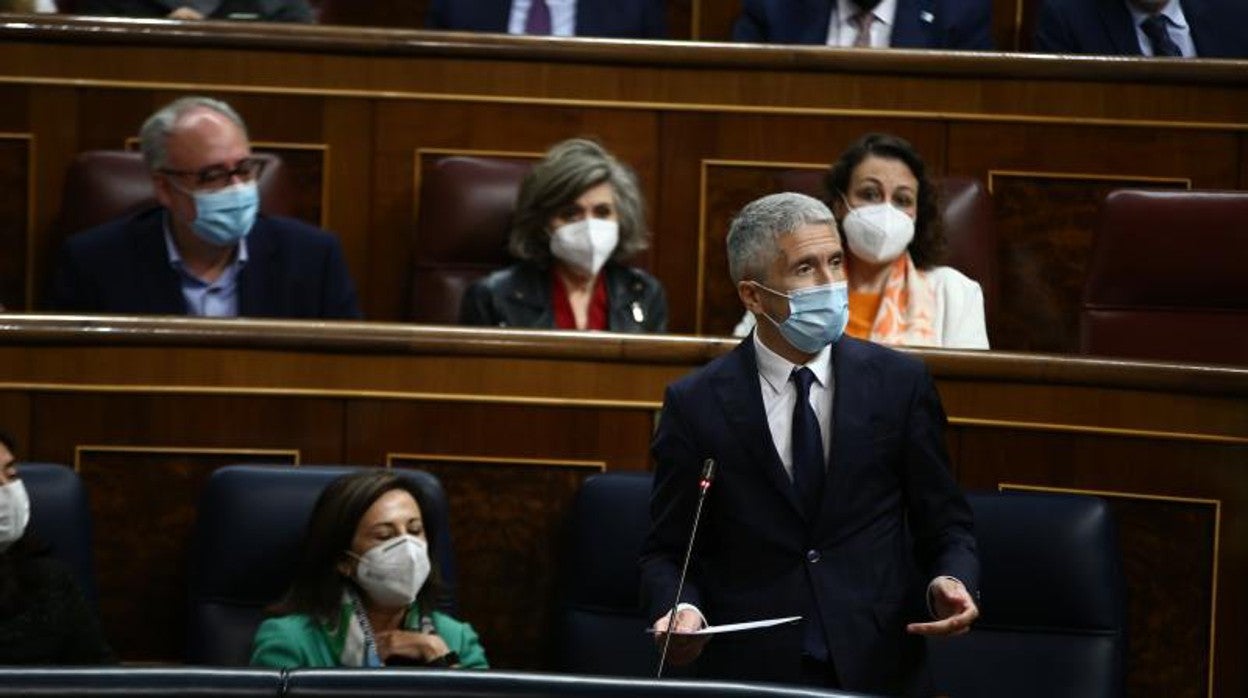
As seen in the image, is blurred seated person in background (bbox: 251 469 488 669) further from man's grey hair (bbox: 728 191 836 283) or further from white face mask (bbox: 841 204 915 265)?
white face mask (bbox: 841 204 915 265)

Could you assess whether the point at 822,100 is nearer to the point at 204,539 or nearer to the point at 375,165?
the point at 375,165

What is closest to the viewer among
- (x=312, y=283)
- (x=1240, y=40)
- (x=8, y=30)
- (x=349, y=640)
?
(x=349, y=640)

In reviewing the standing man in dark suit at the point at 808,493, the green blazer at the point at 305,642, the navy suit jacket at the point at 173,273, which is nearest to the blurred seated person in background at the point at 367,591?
the green blazer at the point at 305,642

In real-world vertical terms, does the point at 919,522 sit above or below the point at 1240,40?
below

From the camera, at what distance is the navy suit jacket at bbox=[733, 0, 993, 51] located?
7.86 ft

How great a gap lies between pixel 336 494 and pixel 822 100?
31.9 inches

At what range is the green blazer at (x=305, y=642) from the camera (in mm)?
1609

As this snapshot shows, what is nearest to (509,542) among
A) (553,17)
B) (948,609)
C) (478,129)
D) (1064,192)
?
(948,609)

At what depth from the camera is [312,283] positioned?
6.92 ft

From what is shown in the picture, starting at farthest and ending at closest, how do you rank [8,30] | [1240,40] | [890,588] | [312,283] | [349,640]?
[1240,40] < [8,30] < [312,283] < [349,640] < [890,588]

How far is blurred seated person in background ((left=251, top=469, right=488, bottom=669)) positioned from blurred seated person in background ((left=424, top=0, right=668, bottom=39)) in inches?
37.5

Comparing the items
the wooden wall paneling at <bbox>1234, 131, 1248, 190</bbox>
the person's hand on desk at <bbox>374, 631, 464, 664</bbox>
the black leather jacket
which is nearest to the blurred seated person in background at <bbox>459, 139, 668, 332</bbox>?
the black leather jacket

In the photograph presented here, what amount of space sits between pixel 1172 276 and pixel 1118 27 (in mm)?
449

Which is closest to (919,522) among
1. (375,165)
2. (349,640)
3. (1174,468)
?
(1174,468)
